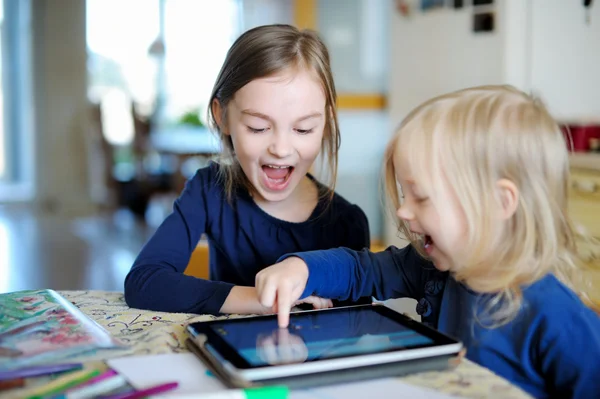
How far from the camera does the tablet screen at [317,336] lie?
64 cm

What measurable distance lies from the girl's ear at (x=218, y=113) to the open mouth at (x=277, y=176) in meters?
0.11

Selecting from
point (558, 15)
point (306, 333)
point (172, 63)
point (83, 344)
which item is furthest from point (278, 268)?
point (172, 63)

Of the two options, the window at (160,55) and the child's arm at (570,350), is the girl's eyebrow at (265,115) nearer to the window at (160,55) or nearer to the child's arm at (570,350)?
the child's arm at (570,350)

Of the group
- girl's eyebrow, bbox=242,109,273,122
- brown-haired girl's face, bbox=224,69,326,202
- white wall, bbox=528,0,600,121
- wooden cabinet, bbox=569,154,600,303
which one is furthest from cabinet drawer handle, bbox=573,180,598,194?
girl's eyebrow, bbox=242,109,273,122

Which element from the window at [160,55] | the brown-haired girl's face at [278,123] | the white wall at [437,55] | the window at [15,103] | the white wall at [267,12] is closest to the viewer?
the brown-haired girl's face at [278,123]

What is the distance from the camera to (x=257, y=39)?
3.65 feet

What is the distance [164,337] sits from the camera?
0.75 meters

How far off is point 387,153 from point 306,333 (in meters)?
0.24

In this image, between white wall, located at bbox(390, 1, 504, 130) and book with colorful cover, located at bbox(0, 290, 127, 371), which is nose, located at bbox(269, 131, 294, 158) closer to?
book with colorful cover, located at bbox(0, 290, 127, 371)

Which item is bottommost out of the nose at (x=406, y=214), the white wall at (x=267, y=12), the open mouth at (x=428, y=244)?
the open mouth at (x=428, y=244)

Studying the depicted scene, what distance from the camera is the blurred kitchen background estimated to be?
291 centimetres

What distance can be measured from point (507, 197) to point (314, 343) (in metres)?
0.24

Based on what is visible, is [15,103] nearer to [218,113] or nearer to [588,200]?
[588,200]

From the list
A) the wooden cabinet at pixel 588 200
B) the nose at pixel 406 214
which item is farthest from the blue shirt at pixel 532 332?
the wooden cabinet at pixel 588 200
